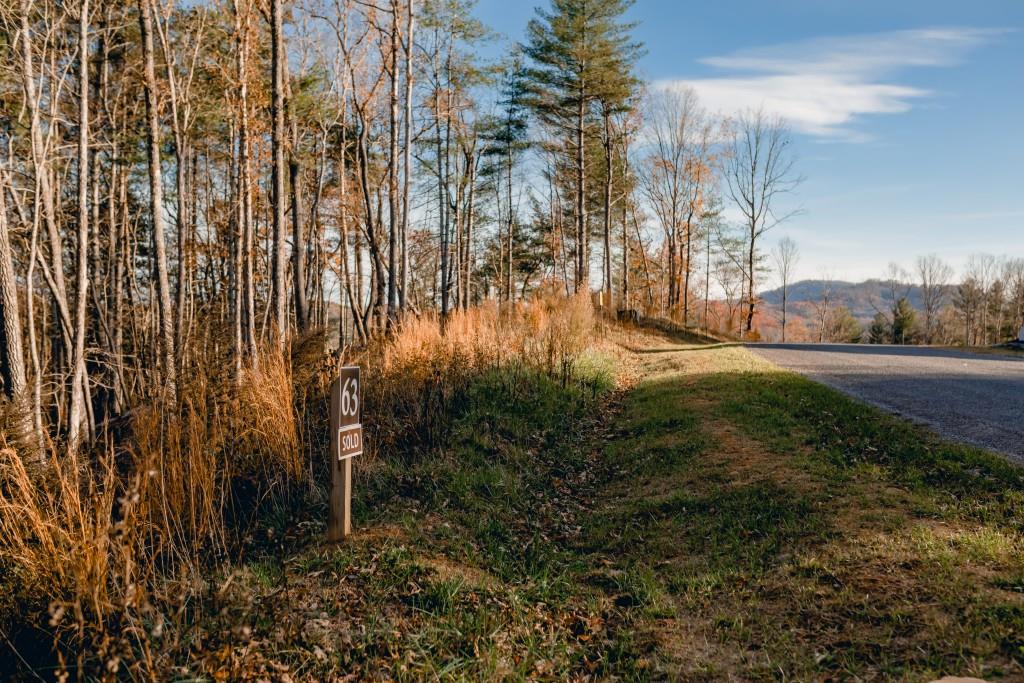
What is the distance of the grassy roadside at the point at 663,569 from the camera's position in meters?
3.16

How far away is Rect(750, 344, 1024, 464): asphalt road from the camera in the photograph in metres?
6.11

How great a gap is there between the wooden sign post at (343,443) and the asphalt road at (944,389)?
222 inches

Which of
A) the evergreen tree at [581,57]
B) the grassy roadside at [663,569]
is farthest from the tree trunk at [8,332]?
the evergreen tree at [581,57]

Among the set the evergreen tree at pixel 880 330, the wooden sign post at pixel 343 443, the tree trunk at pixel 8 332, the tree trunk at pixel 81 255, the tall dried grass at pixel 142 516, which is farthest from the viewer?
the evergreen tree at pixel 880 330

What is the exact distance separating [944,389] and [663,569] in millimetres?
6599

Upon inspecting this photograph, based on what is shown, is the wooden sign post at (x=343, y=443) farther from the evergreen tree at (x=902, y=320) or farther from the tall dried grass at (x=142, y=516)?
the evergreen tree at (x=902, y=320)

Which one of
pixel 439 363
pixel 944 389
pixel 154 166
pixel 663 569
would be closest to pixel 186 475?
pixel 663 569

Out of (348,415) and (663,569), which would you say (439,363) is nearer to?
(348,415)

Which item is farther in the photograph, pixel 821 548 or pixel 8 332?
pixel 8 332

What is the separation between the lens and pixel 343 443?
171 inches

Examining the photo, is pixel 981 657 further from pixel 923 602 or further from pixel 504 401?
pixel 504 401

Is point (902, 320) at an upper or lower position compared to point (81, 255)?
lower

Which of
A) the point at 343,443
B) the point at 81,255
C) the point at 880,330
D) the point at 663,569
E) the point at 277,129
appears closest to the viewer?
the point at 343,443

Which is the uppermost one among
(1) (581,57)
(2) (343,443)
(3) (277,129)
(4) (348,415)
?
(1) (581,57)
